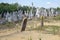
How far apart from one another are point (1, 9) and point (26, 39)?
113 feet

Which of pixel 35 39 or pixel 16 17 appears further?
pixel 16 17

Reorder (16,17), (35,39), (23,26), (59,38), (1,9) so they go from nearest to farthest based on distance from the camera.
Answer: (35,39) < (59,38) < (23,26) < (16,17) < (1,9)

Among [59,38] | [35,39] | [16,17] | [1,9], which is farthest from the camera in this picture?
[1,9]

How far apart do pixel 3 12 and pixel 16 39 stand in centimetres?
3403

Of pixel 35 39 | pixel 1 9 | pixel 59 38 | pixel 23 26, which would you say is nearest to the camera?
pixel 35 39

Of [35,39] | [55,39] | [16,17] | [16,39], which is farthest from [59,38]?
[16,17]

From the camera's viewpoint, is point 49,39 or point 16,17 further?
point 16,17

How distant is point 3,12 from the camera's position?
48000mm

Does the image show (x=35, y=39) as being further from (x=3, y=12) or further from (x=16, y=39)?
(x=3, y=12)

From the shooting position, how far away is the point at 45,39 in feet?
47.0

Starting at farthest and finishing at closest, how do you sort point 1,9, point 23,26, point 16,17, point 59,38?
point 1,9
point 16,17
point 23,26
point 59,38

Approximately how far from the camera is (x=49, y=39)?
14516 mm

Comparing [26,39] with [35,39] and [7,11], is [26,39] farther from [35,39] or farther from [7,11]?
[7,11]

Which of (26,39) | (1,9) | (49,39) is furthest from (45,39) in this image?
(1,9)
